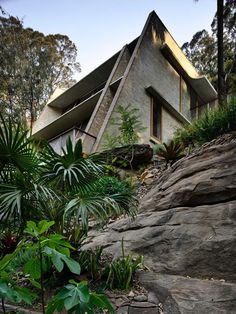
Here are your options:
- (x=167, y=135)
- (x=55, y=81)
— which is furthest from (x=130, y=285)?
(x=55, y=81)

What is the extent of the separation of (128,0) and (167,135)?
10.1 meters

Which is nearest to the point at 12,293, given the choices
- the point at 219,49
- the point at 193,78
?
the point at 219,49

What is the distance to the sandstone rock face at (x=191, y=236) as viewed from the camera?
322cm

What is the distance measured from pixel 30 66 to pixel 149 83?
42.8ft

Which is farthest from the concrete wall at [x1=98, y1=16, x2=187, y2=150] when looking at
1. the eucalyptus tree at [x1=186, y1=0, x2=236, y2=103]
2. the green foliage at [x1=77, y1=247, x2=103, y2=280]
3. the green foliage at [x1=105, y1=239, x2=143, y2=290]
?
the green foliage at [x1=105, y1=239, x2=143, y2=290]

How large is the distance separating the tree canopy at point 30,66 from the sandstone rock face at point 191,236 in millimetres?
16385

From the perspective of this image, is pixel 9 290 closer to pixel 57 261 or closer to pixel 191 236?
pixel 57 261

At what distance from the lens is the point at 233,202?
428 cm

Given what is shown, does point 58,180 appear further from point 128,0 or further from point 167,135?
point 167,135

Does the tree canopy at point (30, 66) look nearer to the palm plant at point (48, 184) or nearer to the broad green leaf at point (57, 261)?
the palm plant at point (48, 184)

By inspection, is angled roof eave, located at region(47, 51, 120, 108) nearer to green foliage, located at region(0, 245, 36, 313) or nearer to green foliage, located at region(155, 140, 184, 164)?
green foliage, located at region(155, 140, 184, 164)

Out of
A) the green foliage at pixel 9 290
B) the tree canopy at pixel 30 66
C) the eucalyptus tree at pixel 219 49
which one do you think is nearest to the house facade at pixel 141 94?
the eucalyptus tree at pixel 219 49

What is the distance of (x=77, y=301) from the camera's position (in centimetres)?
109

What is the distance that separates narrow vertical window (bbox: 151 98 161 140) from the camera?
41.6ft
